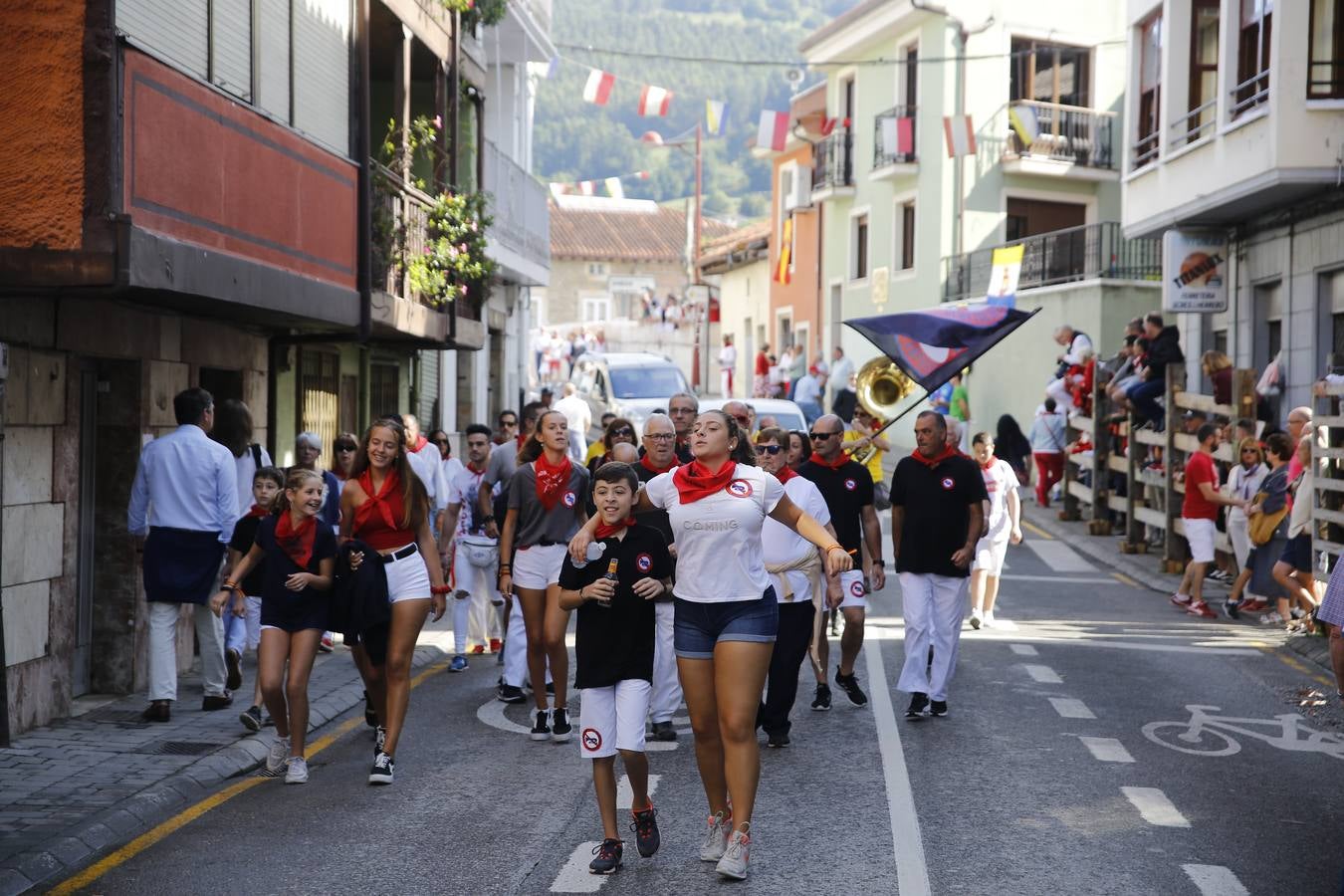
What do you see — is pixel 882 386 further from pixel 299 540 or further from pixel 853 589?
pixel 299 540

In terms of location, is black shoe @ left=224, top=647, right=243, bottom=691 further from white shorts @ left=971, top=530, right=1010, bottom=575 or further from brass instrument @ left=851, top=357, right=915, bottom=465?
brass instrument @ left=851, top=357, right=915, bottom=465

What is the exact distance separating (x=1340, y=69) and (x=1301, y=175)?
1.24 m

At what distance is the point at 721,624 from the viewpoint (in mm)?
6957

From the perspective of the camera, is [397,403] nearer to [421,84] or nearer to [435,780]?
[421,84]

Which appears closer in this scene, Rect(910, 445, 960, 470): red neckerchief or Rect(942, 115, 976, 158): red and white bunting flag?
Rect(910, 445, 960, 470): red neckerchief

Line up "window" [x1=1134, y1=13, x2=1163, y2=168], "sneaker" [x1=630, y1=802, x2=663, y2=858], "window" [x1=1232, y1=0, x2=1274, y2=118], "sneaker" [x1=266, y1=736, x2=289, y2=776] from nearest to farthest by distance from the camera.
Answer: "sneaker" [x1=630, y1=802, x2=663, y2=858] < "sneaker" [x1=266, y1=736, x2=289, y2=776] < "window" [x1=1232, y1=0, x2=1274, y2=118] < "window" [x1=1134, y1=13, x2=1163, y2=168]

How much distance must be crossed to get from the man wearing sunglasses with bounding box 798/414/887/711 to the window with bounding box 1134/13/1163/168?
13748 millimetres

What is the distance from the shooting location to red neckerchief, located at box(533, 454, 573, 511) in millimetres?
10320

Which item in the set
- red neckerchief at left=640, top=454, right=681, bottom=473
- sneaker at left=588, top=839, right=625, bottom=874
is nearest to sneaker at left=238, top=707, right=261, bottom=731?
red neckerchief at left=640, top=454, right=681, bottom=473

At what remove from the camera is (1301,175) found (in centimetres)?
1767

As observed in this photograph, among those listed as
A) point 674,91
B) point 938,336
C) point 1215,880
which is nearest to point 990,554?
point 938,336

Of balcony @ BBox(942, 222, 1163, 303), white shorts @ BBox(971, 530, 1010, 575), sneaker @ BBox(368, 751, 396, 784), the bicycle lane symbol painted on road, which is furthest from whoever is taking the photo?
balcony @ BBox(942, 222, 1163, 303)

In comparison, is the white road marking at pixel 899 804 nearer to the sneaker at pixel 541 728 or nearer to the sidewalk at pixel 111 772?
the sneaker at pixel 541 728

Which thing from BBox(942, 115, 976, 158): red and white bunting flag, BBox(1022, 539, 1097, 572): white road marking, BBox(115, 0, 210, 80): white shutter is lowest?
BBox(1022, 539, 1097, 572): white road marking
